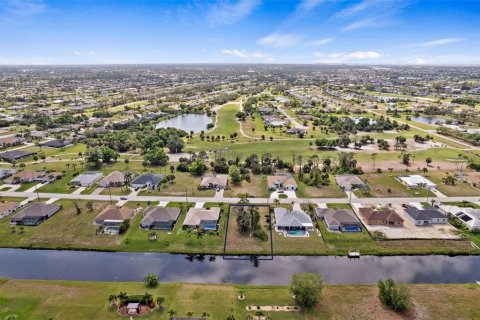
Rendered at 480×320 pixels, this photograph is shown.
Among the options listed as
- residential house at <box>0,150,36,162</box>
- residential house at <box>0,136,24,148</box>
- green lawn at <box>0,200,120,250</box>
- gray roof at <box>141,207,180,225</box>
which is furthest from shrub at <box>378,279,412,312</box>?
residential house at <box>0,136,24,148</box>

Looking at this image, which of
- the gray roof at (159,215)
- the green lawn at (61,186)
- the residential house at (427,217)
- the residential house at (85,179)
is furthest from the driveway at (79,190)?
the residential house at (427,217)

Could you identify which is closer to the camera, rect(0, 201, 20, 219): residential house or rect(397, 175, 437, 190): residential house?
rect(0, 201, 20, 219): residential house

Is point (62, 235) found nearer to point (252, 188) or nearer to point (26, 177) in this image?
point (26, 177)

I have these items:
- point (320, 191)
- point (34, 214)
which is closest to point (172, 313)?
point (34, 214)

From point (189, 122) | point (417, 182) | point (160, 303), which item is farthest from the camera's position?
point (189, 122)

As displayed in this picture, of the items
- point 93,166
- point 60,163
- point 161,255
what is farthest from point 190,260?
point 60,163

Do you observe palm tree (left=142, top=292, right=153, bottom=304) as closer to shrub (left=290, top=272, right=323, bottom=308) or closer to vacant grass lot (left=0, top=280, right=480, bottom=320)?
vacant grass lot (left=0, top=280, right=480, bottom=320)

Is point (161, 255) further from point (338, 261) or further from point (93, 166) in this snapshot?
point (93, 166)
